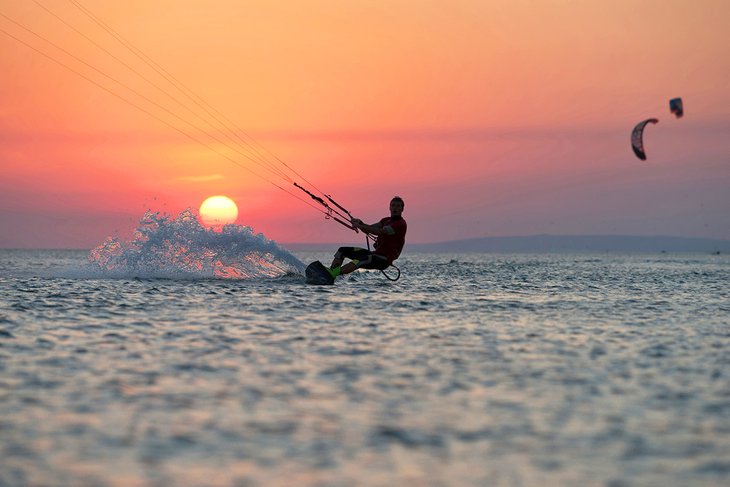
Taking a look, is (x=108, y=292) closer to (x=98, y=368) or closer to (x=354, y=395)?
(x=98, y=368)

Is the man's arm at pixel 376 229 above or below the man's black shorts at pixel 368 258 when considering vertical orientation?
above

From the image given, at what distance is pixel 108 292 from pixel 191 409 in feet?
43.6

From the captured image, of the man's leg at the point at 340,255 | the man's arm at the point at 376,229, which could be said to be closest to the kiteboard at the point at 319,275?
the man's leg at the point at 340,255

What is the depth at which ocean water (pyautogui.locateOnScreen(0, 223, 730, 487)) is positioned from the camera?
553 centimetres

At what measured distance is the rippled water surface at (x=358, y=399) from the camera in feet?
18.1

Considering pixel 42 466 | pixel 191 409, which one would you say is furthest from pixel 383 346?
pixel 42 466

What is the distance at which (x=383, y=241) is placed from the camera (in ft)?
69.3

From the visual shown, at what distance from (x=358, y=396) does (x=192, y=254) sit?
69.3 ft

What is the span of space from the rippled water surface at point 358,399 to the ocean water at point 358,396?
24 mm

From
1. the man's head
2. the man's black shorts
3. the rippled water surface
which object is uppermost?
the man's head

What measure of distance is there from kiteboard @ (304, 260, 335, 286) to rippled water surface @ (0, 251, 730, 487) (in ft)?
24.3

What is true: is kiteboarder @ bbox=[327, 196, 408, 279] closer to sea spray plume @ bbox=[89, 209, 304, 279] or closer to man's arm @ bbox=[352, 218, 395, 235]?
man's arm @ bbox=[352, 218, 395, 235]

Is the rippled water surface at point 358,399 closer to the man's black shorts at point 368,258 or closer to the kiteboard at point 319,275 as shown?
the man's black shorts at point 368,258

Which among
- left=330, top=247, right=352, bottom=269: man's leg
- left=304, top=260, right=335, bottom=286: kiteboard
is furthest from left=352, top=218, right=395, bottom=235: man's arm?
left=304, top=260, right=335, bottom=286: kiteboard
